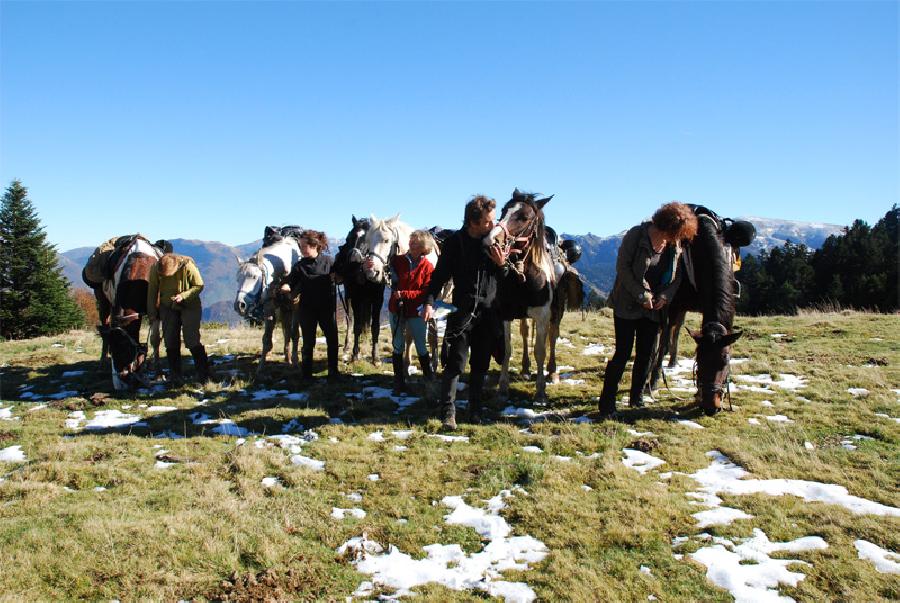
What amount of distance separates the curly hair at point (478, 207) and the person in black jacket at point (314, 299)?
10.0ft

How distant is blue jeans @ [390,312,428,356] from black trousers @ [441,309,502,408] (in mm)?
1220

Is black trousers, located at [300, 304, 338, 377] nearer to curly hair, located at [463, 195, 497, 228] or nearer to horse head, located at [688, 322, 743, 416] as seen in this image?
curly hair, located at [463, 195, 497, 228]

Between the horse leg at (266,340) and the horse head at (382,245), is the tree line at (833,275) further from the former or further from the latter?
the horse leg at (266,340)

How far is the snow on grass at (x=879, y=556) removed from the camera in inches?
119

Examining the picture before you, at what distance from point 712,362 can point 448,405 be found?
298cm

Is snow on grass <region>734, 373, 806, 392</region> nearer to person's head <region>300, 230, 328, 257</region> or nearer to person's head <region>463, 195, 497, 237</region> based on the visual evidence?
person's head <region>463, 195, 497, 237</region>

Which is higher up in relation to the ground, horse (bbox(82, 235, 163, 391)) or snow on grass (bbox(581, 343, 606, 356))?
horse (bbox(82, 235, 163, 391))

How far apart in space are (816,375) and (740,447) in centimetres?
367

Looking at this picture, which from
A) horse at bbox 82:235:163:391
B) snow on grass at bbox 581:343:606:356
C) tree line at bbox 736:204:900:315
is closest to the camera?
horse at bbox 82:235:163:391

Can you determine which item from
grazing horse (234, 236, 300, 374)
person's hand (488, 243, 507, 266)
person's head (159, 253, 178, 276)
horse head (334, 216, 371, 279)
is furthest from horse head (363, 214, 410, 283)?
person's head (159, 253, 178, 276)

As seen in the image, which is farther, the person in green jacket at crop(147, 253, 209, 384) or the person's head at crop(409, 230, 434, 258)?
the person in green jacket at crop(147, 253, 209, 384)

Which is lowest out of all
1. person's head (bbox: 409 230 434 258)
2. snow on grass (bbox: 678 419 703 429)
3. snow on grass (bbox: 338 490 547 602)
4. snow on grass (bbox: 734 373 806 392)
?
snow on grass (bbox: 338 490 547 602)

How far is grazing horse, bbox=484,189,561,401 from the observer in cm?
605

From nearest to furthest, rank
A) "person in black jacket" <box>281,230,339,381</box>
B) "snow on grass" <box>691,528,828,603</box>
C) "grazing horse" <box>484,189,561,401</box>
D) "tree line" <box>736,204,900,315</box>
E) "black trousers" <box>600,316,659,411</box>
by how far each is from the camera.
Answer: "snow on grass" <box>691,528,828,603</box>, "black trousers" <box>600,316,659,411</box>, "grazing horse" <box>484,189,561,401</box>, "person in black jacket" <box>281,230,339,381</box>, "tree line" <box>736,204,900,315</box>
